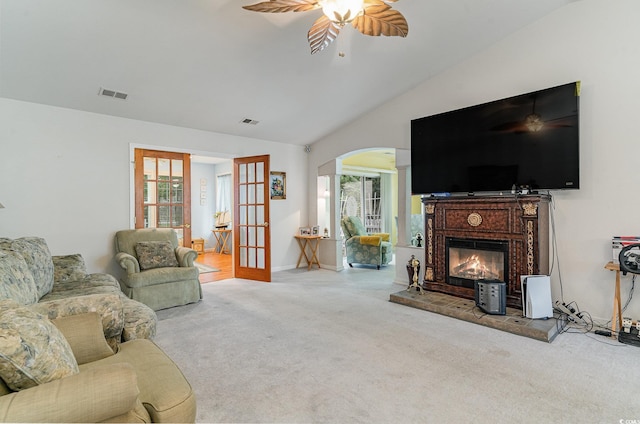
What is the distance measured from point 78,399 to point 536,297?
370 cm

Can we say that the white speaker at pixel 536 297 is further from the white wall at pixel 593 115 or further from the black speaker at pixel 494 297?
the white wall at pixel 593 115

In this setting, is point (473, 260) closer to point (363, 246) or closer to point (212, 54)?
point (363, 246)

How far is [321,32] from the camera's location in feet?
8.47

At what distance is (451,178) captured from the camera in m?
4.18

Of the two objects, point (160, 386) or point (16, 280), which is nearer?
point (160, 386)

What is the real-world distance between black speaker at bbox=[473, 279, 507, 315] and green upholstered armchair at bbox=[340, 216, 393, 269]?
2.92m

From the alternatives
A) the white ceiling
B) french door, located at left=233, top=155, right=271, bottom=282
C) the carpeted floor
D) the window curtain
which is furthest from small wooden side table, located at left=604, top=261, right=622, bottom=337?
the window curtain

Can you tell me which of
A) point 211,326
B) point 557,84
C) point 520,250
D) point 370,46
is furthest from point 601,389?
point 370,46

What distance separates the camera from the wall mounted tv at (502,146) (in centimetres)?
332

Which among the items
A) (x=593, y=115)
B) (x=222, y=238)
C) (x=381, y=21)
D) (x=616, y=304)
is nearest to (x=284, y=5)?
(x=381, y=21)

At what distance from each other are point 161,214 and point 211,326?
2515mm

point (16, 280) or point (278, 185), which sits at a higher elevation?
point (278, 185)

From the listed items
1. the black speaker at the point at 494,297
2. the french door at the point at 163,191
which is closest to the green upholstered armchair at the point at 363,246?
the black speaker at the point at 494,297

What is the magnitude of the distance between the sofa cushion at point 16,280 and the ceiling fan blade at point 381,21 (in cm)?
298
